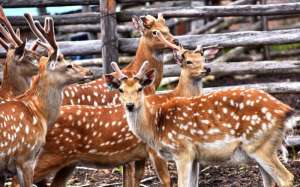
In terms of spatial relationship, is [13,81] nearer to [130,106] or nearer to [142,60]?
[142,60]

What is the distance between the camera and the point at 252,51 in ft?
50.7

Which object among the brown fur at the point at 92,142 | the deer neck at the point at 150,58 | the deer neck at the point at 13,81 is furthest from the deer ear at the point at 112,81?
the deer neck at the point at 150,58

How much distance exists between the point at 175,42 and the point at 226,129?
1.71 meters

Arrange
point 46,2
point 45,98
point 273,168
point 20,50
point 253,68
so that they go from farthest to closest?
point 46,2 < point 253,68 < point 20,50 < point 45,98 < point 273,168

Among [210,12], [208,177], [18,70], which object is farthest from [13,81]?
[210,12]

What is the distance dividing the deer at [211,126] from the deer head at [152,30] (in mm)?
1366

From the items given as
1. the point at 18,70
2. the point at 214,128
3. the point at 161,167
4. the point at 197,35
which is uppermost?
the point at 197,35

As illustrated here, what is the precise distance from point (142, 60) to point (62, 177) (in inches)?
64.1

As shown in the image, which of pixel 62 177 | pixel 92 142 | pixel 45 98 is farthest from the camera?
pixel 62 177

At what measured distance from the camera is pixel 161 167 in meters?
7.85

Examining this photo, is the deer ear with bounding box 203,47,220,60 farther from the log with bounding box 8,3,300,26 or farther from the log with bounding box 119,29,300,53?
the log with bounding box 8,3,300,26

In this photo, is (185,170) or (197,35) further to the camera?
(197,35)

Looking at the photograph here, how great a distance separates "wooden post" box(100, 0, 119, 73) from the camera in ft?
31.7

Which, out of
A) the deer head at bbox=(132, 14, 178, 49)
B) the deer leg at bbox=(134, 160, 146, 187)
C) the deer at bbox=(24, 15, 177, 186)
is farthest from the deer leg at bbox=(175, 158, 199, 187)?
the deer head at bbox=(132, 14, 178, 49)
